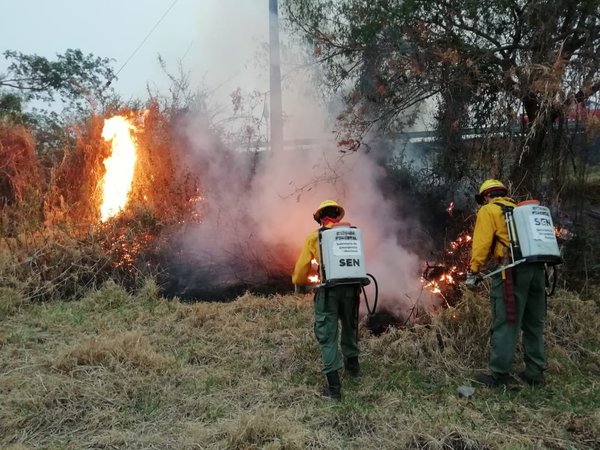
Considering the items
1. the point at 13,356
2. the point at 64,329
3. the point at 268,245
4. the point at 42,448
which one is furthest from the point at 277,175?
the point at 42,448

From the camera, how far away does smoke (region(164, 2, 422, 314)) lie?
9.36 meters

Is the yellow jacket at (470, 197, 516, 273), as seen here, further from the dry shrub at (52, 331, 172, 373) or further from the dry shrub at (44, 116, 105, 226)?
the dry shrub at (44, 116, 105, 226)

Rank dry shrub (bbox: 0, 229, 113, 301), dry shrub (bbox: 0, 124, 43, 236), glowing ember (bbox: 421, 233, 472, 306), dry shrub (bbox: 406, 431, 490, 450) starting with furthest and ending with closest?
dry shrub (bbox: 0, 124, 43, 236), dry shrub (bbox: 0, 229, 113, 301), glowing ember (bbox: 421, 233, 472, 306), dry shrub (bbox: 406, 431, 490, 450)

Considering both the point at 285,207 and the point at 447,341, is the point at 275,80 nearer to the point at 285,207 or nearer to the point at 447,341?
the point at 285,207

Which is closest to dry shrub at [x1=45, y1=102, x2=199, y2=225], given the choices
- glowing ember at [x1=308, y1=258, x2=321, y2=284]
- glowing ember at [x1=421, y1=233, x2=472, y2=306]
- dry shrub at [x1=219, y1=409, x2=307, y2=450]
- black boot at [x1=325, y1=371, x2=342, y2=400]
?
glowing ember at [x1=421, y1=233, x2=472, y2=306]

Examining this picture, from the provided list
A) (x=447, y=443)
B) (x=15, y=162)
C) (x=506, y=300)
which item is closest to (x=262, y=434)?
(x=447, y=443)

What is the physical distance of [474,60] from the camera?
24.3 feet

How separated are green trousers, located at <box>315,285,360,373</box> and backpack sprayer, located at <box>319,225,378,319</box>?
14 cm

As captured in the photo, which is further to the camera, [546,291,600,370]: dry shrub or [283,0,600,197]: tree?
[283,0,600,197]: tree

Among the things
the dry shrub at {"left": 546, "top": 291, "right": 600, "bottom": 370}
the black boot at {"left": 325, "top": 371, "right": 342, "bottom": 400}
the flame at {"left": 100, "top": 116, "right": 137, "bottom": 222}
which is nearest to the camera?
the black boot at {"left": 325, "top": 371, "right": 342, "bottom": 400}

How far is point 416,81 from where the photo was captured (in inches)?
310

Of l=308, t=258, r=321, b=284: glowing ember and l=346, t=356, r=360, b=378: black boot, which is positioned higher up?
l=308, t=258, r=321, b=284: glowing ember

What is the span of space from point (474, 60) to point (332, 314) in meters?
4.60

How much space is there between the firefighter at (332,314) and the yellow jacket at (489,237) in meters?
1.17
